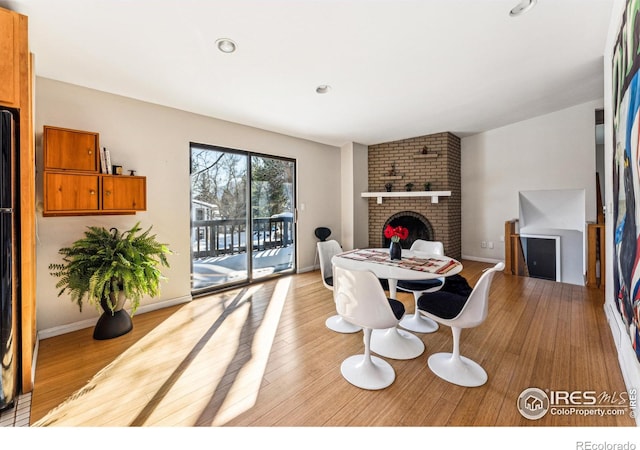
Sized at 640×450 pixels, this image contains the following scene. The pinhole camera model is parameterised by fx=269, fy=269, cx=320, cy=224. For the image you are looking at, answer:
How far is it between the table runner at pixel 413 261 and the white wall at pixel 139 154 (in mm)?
2132

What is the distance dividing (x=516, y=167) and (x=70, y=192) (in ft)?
21.2

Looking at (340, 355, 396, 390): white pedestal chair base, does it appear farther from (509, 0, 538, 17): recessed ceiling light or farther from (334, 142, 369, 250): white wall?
(334, 142, 369, 250): white wall

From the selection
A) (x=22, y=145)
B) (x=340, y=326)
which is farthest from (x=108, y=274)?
(x=340, y=326)

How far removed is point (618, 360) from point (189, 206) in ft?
14.0

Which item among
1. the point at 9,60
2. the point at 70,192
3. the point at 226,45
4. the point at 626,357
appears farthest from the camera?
the point at 70,192

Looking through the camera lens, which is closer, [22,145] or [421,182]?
[22,145]

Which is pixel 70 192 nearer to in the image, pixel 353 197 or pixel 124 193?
pixel 124 193

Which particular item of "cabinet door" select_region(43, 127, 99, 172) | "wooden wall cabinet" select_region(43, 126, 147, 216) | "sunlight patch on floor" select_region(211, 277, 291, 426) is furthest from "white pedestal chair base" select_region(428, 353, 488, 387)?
"cabinet door" select_region(43, 127, 99, 172)

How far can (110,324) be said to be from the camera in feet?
8.16

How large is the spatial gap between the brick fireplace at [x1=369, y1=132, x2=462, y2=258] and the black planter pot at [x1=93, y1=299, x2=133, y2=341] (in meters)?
4.42

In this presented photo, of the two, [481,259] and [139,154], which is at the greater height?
[139,154]

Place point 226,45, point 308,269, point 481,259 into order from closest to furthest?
point 226,45 < point 308,269 < point 481,259

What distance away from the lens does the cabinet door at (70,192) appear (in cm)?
227

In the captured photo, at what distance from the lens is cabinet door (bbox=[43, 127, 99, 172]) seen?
227 cm
